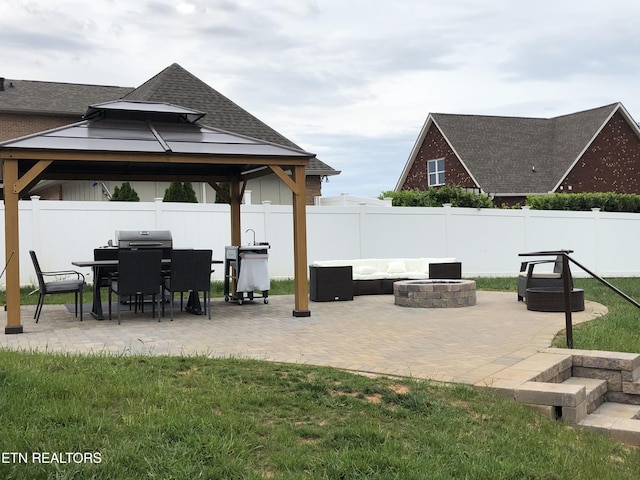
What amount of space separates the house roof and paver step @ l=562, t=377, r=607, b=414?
21.2 m

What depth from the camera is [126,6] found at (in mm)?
12672

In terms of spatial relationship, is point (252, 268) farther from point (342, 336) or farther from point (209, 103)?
point (209, 103)

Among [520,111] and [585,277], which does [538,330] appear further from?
[520,111]

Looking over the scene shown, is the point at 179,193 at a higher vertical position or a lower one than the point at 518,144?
lower

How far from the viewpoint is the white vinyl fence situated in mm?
14445

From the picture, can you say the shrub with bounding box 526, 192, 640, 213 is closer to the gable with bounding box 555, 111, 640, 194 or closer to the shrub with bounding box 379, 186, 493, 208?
the shrub with bounding box 379, 186, 493, 208

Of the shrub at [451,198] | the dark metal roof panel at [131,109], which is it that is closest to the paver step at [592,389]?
the dark metal roof panel at [131,109]

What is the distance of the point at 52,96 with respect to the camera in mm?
27094

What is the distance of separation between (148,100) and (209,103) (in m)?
2.57

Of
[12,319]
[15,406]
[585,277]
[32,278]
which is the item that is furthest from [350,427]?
[585,277]

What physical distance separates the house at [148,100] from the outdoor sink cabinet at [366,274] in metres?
8.20

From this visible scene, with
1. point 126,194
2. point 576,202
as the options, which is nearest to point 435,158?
point 576,202

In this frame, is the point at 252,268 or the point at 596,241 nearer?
the point at 252,268

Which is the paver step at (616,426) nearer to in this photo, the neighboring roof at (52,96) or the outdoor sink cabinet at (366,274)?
the outdoor sink cabinet at (366,274)
